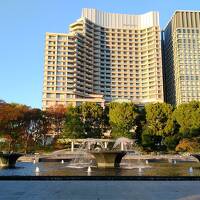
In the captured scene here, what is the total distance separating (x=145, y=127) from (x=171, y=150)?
355 inches

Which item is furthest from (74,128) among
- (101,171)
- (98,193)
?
(98,193)

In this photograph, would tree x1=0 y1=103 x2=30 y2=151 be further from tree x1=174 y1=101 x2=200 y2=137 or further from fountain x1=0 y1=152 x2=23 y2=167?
fountain x1=0 y1=152 x2=23 y2=167

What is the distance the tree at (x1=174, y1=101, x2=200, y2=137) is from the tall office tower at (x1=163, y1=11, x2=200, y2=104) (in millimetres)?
68773

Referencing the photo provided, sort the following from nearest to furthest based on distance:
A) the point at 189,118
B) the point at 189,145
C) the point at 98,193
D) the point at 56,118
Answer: the point at 98,193
the point at 189,145
the point at 189,118
the point at 56,118

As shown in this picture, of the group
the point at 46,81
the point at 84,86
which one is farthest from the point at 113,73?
the point at 46,81

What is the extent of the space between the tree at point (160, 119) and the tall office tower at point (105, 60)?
59.7m

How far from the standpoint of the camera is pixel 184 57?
145500mm

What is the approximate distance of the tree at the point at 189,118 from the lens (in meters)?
70.0

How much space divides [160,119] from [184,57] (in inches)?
2985

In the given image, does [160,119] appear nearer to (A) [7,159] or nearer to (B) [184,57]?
(A) [7,159]

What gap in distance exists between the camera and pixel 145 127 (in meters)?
77.9

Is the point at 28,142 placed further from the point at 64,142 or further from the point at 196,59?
the point at 196,59

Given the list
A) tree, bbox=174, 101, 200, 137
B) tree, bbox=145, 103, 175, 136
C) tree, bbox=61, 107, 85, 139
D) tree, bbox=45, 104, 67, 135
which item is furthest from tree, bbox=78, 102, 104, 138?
tree, bbox=174, 101, 200, 137

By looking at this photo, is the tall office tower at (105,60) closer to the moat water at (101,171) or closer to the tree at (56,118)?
the tree at (56,118)
